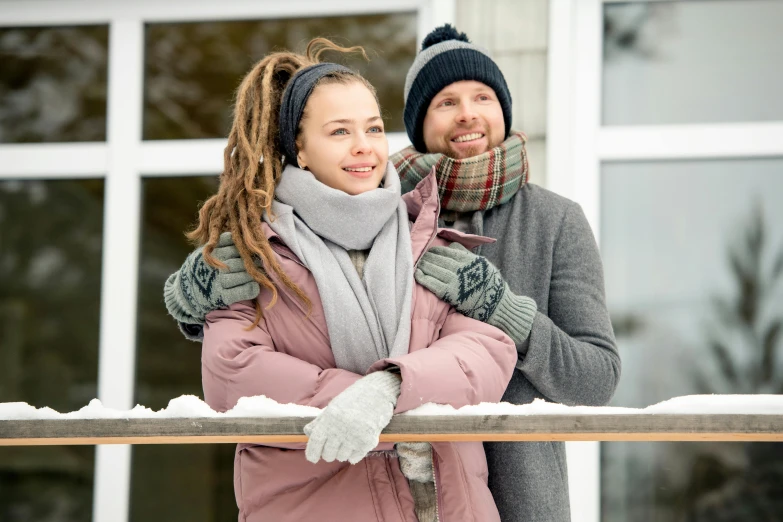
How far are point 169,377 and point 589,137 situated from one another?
215 cm

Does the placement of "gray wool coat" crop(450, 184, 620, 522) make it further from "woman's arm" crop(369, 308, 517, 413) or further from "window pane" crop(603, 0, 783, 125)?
"window pane" crop(603, 0, 783, 125)

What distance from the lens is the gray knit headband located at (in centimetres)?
226

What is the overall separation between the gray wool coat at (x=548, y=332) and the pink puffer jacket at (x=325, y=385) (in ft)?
0.52

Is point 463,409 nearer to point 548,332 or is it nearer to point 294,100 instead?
point 548,332

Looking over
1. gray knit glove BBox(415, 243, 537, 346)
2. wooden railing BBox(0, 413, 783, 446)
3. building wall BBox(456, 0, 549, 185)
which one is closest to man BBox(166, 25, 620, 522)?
gray knit glove BBox(415, 243, 537, 346)

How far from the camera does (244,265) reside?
2.05 metres

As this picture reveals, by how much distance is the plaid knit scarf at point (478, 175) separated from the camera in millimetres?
2389

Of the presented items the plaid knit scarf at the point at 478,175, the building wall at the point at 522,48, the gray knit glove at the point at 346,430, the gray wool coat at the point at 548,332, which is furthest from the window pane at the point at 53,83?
the gray knit glove at the point at 346,430

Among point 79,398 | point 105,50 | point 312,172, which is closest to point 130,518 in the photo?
point 79,398

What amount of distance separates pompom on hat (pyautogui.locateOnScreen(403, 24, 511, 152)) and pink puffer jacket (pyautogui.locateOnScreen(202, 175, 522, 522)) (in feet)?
1.99

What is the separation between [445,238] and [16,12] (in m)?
3.57

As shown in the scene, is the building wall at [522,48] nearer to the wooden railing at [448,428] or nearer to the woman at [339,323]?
the woman at [339,323]

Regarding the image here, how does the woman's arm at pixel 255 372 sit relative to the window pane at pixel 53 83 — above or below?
below

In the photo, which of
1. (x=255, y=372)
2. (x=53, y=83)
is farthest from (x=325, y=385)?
(x=53, y=83)
